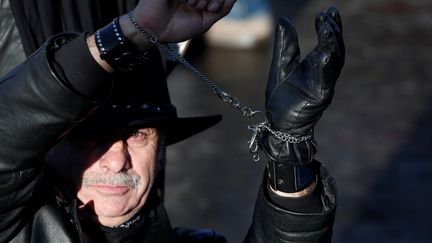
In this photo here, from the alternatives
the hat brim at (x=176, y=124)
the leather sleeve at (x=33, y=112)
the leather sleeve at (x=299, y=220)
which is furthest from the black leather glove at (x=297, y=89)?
the leather sleeve at (x=33, y=112)

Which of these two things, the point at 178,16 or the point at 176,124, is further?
the point at 176,124

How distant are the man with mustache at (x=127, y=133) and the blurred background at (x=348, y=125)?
3097mm

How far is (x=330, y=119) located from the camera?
27.1 ft

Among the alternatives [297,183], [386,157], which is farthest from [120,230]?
[386,157]

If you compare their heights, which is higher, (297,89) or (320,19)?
(320,19)

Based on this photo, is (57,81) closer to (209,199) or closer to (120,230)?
(120,230)

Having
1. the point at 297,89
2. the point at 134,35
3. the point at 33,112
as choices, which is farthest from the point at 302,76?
the point at 33,112

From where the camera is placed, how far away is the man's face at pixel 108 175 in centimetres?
332

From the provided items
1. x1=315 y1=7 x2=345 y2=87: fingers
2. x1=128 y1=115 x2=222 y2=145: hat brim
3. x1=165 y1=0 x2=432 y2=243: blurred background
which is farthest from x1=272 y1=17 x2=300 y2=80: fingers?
x1=165 y1=0 x2=432 y2=243: blurred background

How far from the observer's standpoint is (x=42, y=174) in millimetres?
3064

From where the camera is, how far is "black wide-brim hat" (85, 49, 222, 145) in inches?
131

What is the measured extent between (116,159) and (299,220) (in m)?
0.60

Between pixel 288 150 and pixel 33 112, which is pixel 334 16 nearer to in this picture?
pixel 288 150

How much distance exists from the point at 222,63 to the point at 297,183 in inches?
244
